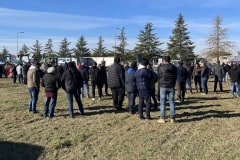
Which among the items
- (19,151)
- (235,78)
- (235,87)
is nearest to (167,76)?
(19,151)

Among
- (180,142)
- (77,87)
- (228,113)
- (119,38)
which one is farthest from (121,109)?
(119,38)

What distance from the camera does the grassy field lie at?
28.4 ft

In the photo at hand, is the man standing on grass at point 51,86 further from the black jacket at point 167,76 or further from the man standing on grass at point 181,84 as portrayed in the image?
the man standing on grass at point 181,84

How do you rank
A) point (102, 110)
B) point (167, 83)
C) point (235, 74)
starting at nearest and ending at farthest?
1. point (167, 83)
2. point (102, 110)
3. point (235, 74)

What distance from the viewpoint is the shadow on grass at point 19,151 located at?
8.54 metres

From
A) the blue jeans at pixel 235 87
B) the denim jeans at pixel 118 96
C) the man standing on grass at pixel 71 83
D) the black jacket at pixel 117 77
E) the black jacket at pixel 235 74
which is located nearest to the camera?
the man standing on grass at pixel 71 83

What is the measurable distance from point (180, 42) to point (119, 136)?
9329 centimetres

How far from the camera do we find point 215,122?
12.3m

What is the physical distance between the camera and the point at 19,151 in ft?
29.6

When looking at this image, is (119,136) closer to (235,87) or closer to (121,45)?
(235,87)

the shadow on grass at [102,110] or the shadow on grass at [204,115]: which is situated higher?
the shadow on grass at [102,110]

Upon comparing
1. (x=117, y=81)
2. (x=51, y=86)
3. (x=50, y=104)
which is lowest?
(x=50, y=104)

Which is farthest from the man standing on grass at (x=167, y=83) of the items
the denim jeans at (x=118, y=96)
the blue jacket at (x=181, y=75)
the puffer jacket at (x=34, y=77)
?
the blue jacket at (x=181, y=75)

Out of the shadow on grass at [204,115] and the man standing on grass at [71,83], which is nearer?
the shadow on grass at [204,115]
